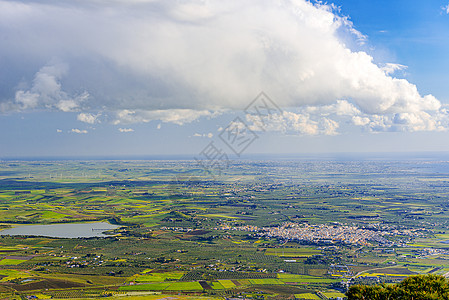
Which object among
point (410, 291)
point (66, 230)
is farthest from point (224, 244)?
point (410, 291)

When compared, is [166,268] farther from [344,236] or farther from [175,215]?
[175,215]

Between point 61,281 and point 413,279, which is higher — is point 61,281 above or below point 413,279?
below

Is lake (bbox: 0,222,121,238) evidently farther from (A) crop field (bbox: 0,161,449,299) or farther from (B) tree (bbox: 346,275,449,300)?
(B) tree (bbox: 346,275,449,300)

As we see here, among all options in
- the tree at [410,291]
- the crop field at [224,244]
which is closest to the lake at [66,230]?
the crop field at [224,244]

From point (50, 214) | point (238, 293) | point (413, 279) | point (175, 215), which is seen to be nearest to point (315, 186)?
point (175, 215)

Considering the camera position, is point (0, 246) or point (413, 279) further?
point (0, 246)

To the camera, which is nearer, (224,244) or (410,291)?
(410,291)

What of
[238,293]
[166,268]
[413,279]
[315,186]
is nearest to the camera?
[413,279]

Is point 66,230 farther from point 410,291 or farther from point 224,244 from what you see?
point 410,291
